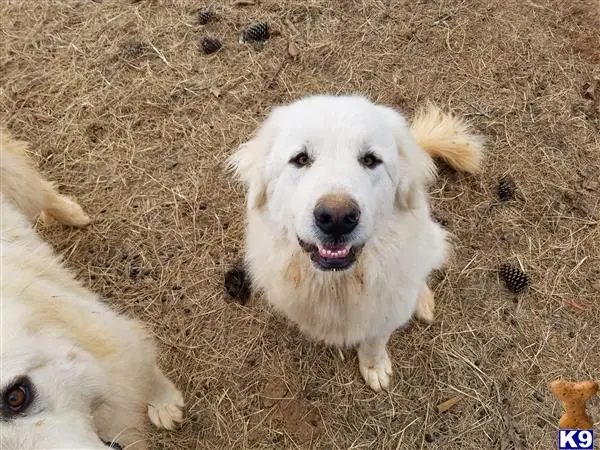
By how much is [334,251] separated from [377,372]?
93 centimetres

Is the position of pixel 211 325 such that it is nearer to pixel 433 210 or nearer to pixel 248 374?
pixel 248 374

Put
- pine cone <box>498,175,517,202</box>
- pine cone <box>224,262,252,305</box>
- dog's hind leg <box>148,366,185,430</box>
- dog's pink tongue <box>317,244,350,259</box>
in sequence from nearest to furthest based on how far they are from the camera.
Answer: dog's pink tongue <box>317,244,350,259</box>
dog's hind leg <box>148,366,185,430</box>
pine cone <box>224,262,252,305</box>
pine cone <box>498,175,517,202</box>

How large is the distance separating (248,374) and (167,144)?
4.66ft

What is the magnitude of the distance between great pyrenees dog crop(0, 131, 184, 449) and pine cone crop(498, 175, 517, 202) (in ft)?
6.37

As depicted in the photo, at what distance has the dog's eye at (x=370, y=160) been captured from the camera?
1.66m

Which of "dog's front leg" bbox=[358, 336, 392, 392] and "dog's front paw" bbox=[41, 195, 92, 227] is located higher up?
"dog's front paw" bbox=[41, 195, 92, 227]

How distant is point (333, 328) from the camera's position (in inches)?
78.9

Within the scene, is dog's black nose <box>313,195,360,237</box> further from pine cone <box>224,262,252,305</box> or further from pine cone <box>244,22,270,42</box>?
pine cone <box>244,22,270,42</box>

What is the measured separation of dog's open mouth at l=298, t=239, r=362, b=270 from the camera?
161 cm

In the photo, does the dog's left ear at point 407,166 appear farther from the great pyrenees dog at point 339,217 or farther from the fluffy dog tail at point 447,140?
the fluffy dog tail at point 447,140

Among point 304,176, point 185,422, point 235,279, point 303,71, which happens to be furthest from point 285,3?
point 185,422

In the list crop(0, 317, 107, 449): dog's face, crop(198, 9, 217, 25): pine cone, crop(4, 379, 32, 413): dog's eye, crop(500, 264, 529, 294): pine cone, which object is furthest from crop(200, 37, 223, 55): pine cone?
crop(4, 379, 32, 413): dog's eye
